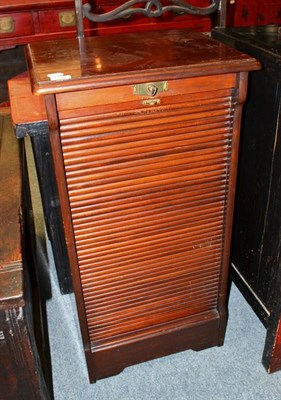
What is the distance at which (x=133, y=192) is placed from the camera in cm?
129

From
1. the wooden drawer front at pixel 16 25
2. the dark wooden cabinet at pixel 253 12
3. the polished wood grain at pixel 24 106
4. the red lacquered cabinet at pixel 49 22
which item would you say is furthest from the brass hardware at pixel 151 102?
the dark wooden cabinet at pixel 253 12

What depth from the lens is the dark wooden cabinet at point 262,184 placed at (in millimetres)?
1454

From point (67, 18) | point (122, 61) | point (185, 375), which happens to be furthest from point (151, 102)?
point (67, 18)

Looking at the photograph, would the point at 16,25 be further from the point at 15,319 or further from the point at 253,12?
the point at 15,319

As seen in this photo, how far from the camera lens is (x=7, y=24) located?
8.23 feet

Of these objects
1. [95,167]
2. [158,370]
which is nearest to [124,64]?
[95,167]

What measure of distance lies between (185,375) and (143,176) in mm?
876

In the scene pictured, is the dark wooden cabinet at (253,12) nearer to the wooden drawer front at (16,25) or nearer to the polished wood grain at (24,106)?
the wooden drawer front at (16,25)

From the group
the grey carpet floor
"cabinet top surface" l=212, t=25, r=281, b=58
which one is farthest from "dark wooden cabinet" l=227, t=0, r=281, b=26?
the grey carpet floor

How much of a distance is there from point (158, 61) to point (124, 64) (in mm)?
94

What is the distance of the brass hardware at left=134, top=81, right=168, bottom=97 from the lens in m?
1.13

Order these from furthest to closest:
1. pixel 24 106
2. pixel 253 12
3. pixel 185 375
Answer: pixel 253 12 < pixel 185 375 < pixel 24 106

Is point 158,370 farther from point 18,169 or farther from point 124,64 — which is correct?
point 124,64

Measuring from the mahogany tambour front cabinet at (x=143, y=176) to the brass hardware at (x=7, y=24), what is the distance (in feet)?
4.26
